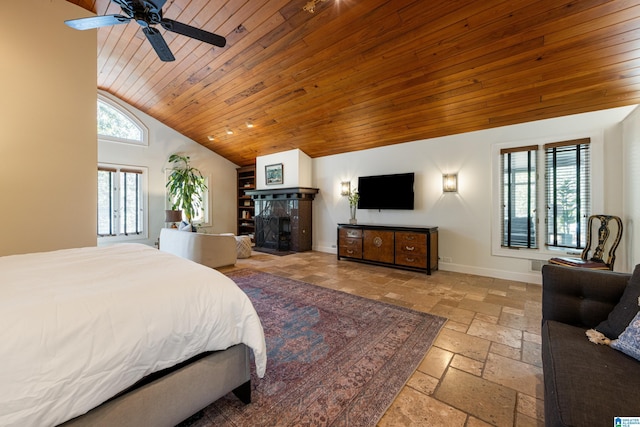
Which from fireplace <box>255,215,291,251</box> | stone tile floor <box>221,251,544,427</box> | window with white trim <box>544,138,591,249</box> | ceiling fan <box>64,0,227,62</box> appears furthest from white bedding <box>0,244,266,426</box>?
fireplace <box>255,215,291,251</box>

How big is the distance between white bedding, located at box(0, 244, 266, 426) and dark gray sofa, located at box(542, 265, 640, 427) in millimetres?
1364

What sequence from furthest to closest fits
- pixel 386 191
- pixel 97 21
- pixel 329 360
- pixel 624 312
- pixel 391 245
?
pixel 386 191
pixel 391 245
pixel 97 21
pixel 329 360
pixel 624 312

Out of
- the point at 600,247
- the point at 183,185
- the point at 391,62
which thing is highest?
the point at 391,62

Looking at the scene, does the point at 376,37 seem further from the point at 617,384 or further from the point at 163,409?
the point at 163,409

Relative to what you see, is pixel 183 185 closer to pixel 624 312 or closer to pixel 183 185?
pixel 183 185

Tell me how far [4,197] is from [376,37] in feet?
15.0

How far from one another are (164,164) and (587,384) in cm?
819

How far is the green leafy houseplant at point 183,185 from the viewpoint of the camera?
22.7 ft

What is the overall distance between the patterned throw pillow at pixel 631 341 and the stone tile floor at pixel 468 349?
585 millimetres

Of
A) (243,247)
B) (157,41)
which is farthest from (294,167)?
(157,41)

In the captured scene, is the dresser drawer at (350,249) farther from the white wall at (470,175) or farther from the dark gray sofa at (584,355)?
the dark gray sofa at (584,355)

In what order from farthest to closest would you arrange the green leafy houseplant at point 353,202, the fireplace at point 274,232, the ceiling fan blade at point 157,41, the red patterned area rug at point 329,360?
1. the fireplace at point 274,232
2. the green leafy houseplant at point 353,202
3. the ceiling fan blade at point 157,41
4. the red patterned area rug at point 329,360

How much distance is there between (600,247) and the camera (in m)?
3.18

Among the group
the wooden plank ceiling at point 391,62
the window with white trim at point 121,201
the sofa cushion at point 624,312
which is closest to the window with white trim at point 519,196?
the wooden plank ceiling at point 391,62
